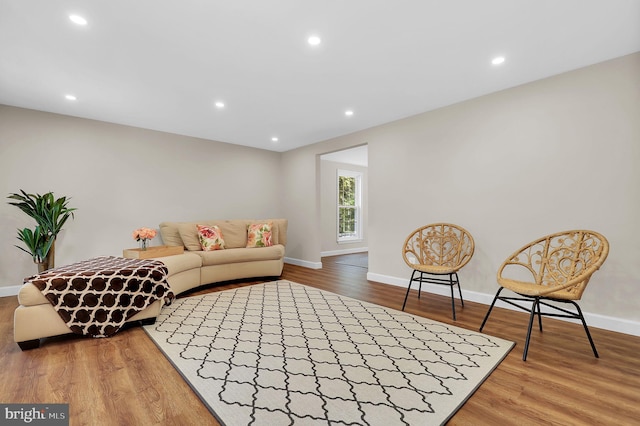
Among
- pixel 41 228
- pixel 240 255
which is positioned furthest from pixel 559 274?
pixel 41 228

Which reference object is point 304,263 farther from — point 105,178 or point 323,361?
point 323,361

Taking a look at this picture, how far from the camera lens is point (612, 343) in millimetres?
2287

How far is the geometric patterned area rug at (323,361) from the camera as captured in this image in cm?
149

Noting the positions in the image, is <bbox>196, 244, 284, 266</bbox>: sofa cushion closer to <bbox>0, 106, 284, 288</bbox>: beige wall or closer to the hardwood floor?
<bbox>0, 106, 284, 288</bbox>: beige wall

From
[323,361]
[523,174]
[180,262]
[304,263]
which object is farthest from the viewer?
[304,263]

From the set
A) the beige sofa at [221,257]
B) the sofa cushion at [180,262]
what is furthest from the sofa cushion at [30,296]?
the beige sofa at [221,257]

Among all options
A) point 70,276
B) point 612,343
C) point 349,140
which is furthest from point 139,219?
point 612,343

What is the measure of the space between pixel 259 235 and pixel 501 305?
353 centimetres

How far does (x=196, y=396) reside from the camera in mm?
1610

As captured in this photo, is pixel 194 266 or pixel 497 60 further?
pixel 194 266

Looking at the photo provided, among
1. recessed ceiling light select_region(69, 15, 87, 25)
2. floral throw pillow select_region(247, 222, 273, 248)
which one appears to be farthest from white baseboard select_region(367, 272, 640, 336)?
recessed ceiling light select_region(69, 15, 87, 25)

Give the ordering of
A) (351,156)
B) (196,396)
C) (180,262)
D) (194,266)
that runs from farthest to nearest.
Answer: (351,156), (194,266), (180,262), (196,396)

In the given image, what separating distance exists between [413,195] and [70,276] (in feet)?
12.5

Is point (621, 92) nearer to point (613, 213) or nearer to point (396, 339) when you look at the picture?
point (613, 213)
